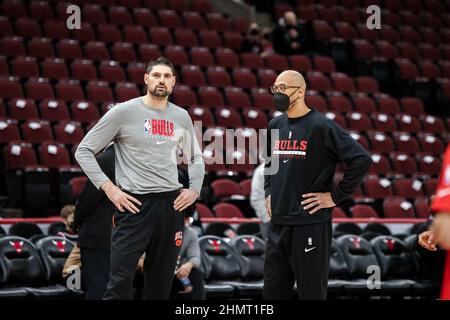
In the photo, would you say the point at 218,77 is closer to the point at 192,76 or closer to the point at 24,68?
the point at 192,76

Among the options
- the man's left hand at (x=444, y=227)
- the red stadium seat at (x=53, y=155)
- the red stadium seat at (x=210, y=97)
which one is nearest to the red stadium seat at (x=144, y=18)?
the red stadium seat at (x=210, y=97)

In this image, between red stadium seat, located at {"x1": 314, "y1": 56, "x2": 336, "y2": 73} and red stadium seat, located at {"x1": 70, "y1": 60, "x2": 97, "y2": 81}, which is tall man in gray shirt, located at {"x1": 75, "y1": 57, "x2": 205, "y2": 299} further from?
red stadium seat, located at {"x1": 314, "y1": 56, "x2": 336, "y2": 73}

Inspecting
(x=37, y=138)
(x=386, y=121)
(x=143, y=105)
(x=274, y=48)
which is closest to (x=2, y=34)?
(x=37, y=138)

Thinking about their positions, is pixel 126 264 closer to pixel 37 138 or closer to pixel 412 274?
pixel 412 274

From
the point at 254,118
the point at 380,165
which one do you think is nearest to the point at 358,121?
the point at 380,165

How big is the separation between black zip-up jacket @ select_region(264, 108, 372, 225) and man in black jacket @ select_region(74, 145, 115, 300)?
1.16 metres

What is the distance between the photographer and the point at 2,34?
12.6 metres

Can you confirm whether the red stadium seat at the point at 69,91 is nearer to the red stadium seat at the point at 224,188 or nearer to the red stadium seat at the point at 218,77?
the red stadium seat at the point at 218,77

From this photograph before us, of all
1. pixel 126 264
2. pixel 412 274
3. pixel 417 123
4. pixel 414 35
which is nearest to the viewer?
pixel 126 264

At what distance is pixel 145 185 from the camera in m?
4.81

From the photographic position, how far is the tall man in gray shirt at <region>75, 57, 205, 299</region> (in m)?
4.77

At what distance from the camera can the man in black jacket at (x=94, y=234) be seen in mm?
5578

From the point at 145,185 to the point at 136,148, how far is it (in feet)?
0.73

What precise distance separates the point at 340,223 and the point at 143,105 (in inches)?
186
